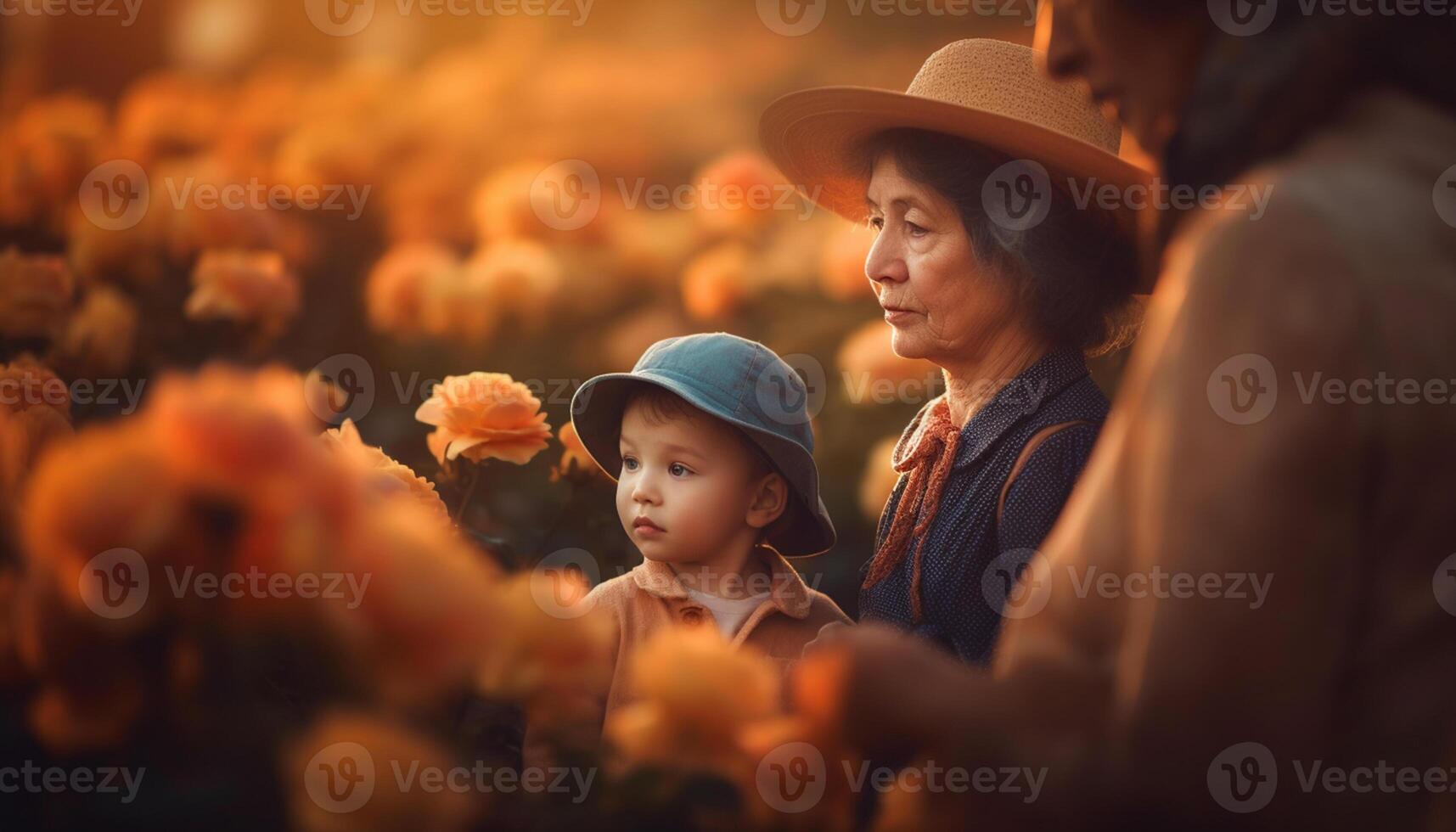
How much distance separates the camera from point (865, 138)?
231cm

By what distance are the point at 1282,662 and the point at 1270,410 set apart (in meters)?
0.17

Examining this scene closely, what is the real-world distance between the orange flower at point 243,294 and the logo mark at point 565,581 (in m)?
0.83

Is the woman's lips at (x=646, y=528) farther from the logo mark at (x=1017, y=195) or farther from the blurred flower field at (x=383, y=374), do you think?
the logo mark at (x=1017, y=195)

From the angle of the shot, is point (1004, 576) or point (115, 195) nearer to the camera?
point (1004, 576)

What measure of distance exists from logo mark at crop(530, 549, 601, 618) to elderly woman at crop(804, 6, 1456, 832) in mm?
236

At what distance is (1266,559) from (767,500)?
143 centimetres

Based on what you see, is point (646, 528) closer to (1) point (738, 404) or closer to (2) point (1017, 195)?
(1) point (738, 404)

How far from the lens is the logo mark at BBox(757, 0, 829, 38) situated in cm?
447

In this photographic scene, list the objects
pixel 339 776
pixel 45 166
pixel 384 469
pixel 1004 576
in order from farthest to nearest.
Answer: pixel 45 166, pixel 1004 576, pixel 384 469, pixel 339 776

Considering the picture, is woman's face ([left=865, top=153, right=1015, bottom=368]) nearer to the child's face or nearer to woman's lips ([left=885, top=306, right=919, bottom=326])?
woman's lips ([left=885, top=306, right=919, bottom=326])

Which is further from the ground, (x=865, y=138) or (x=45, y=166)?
(x=865, y=138)

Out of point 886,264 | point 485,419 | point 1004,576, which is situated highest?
point 886,264

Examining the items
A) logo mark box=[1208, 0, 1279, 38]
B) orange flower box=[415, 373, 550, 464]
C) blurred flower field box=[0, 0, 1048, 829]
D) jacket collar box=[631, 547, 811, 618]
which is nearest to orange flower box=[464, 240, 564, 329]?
blurred flower field box=[0, 0, 1048, 829]

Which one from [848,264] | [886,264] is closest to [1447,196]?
[886,264]
